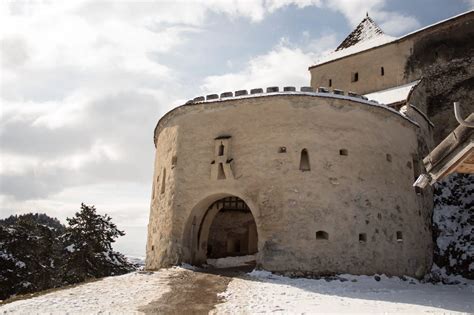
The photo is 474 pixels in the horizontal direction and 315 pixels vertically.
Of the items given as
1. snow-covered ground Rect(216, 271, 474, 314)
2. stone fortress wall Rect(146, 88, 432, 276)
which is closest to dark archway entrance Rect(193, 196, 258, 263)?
stone fortress wall Rect(146, 88, 432, 276)

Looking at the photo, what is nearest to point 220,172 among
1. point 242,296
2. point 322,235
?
point 322,235

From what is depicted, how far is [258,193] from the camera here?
13312 mm

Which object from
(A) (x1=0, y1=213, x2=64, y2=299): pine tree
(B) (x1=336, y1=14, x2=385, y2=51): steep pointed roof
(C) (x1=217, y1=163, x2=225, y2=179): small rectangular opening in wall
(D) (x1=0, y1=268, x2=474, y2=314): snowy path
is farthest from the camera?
(B) (x1=336, y1=14, x2=385, y2=51): steep pointed roof

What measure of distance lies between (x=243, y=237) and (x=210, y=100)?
23.0ft

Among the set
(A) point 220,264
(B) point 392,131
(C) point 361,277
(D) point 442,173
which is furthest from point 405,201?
(D) point 442,173

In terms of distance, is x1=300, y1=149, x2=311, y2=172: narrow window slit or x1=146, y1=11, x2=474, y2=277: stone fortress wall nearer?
x1=146, y1=11, x2=474, y2=277: stone fortress wall

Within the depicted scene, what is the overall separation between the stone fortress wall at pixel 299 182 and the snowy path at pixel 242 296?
94cm

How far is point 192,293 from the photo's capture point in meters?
10.4

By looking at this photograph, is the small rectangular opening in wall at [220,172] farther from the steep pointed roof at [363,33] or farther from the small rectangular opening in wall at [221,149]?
the steep pointed roof at [363,33]

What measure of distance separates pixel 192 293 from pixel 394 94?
13.4 meters

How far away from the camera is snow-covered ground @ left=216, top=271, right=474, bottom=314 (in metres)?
9.08

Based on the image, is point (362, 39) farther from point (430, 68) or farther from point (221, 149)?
point (221, 149)

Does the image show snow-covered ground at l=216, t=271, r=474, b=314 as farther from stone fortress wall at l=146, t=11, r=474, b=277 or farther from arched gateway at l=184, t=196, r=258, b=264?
arched gateway at l=184, t=196, r=258, b=264

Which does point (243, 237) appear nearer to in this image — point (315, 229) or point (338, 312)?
point (315, 229)
